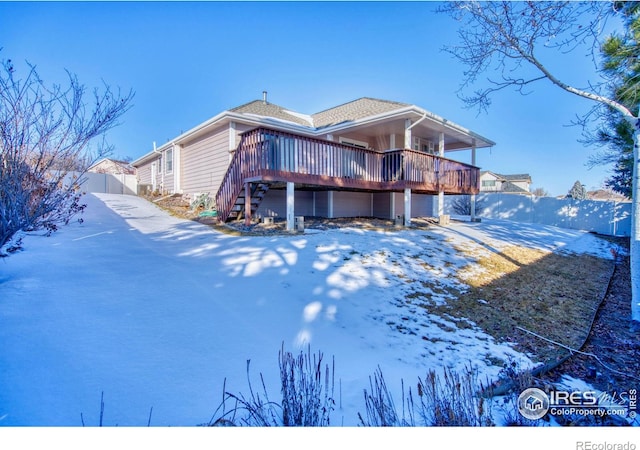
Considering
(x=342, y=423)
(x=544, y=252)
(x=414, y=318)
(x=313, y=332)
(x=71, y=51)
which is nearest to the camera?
(x=342, y=423)

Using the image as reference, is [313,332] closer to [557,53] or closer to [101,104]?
[101,104]

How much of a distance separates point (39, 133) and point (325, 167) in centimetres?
637

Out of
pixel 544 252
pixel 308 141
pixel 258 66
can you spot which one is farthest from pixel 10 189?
pixel 544 252

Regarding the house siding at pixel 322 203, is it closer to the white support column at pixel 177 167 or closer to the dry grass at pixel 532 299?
the dry grass at pixel 532 299

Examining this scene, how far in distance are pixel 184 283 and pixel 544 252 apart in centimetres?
1000

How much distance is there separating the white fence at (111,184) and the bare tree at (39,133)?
20.4m

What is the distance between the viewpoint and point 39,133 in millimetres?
3635

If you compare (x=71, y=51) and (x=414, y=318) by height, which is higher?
(x=71, y=51)

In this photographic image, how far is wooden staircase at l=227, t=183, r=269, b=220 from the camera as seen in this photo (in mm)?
8617

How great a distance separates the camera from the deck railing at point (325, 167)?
7.65m

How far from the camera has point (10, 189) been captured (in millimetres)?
3311

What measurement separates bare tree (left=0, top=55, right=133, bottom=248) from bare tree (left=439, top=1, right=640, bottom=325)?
6.64 m

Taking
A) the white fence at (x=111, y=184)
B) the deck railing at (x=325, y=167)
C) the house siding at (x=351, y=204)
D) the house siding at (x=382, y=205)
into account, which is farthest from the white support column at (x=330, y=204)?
the white fence at (x=111, y=184)

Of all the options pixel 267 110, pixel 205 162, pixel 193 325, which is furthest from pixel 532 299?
pixel 205 162
